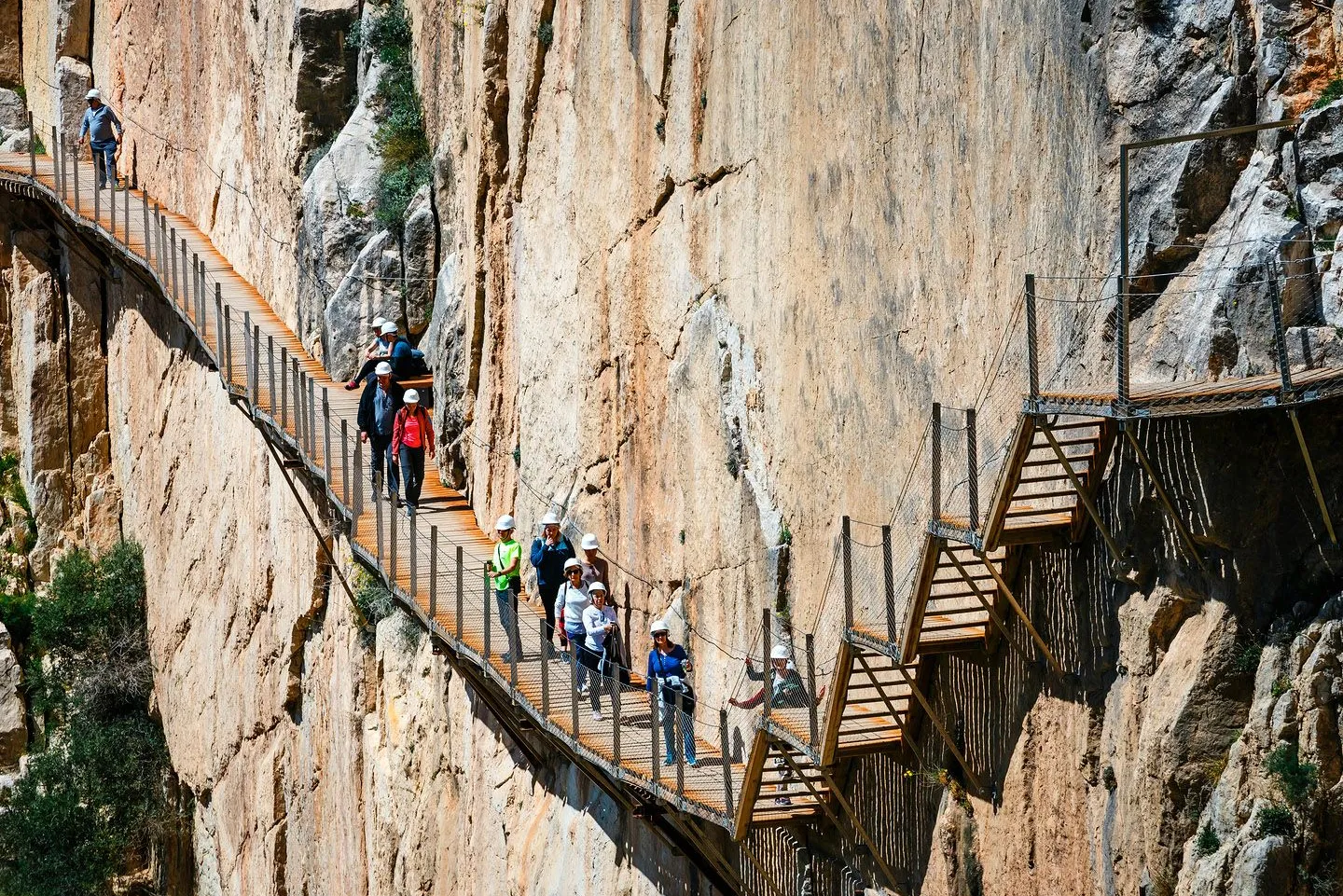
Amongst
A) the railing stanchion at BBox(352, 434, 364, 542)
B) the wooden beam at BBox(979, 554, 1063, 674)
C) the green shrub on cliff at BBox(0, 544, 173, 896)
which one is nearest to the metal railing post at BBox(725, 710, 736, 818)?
the wooden beam at BBox(979, 554, 1063, 674)

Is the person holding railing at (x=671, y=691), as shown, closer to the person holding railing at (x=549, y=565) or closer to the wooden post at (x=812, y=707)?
the wooden post at (x=812, y=707)

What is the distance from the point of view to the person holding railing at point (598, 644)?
17.2 m

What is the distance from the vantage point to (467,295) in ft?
78.1

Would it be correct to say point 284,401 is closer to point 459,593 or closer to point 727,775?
point 459,593

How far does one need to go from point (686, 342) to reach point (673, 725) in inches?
157

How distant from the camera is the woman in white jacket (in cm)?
1758

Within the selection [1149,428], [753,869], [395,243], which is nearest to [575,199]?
[395,243]

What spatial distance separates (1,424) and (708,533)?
968 inches

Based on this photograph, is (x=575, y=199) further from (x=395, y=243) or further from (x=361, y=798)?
(x=361, y=798)

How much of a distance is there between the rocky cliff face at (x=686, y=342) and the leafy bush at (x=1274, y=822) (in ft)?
0.18

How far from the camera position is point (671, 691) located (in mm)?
15625

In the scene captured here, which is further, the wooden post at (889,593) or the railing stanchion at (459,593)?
the railing stanchion at (459,593)

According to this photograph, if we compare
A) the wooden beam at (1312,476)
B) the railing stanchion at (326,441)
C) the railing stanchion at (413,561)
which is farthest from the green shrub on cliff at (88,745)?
the wooden beam at (1312,476)

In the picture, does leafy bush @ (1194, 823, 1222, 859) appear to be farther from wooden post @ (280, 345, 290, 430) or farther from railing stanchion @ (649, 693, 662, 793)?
wooden post @ (280, 345, 290, 430)
